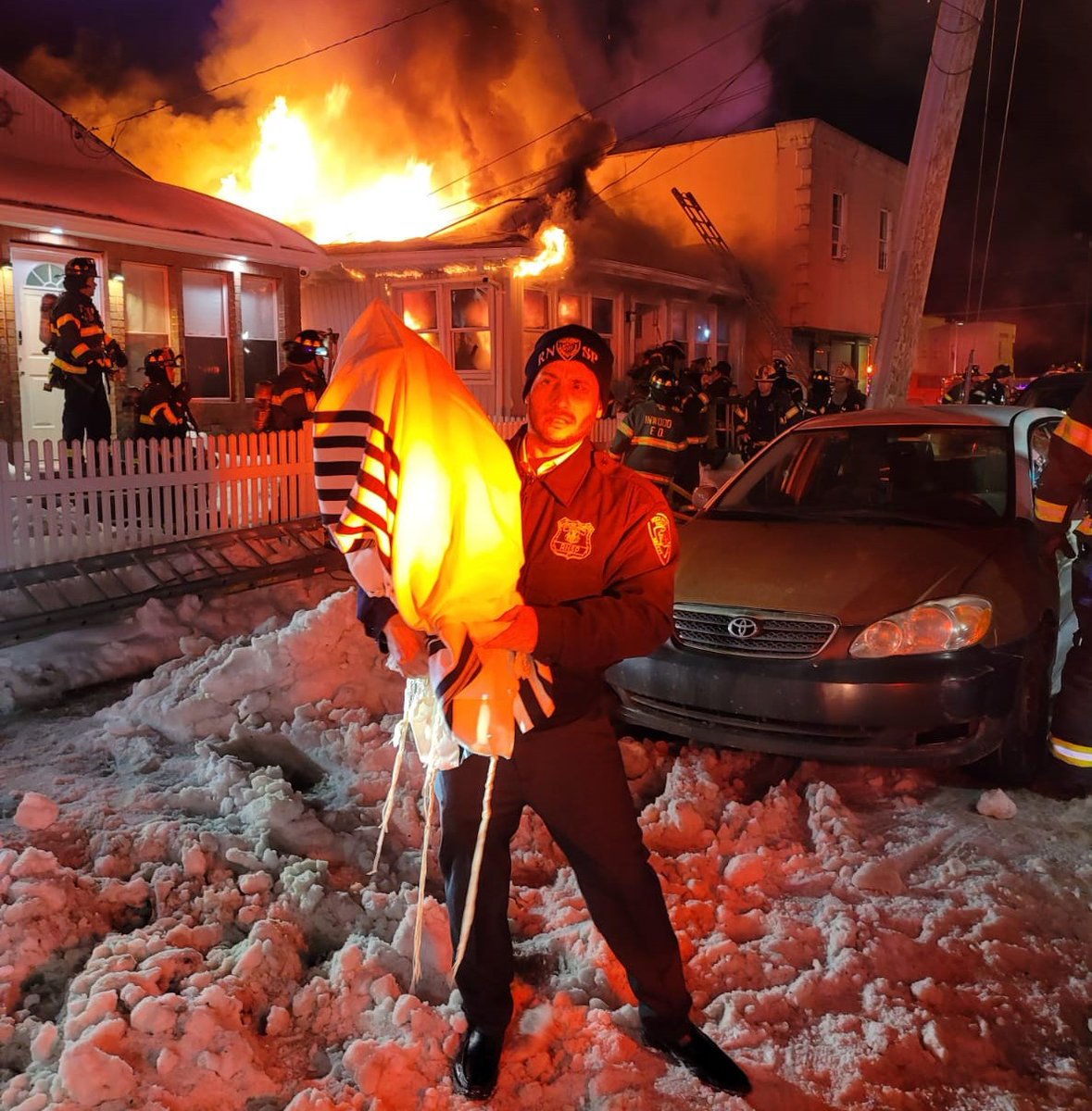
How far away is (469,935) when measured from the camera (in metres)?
2.48

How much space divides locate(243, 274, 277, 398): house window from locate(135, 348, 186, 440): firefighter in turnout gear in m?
3.93

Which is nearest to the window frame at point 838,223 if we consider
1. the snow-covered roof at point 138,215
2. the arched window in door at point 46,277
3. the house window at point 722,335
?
the house window at point 722,335

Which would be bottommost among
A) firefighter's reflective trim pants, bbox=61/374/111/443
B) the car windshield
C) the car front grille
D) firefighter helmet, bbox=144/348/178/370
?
the car front grille

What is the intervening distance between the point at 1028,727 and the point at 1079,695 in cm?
30

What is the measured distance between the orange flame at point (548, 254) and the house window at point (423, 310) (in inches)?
68.7

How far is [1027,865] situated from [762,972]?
127cm

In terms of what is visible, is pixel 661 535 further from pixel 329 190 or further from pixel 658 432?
pixel 329 190

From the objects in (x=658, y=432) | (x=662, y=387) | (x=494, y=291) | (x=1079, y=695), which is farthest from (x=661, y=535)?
(x=494, y=291)

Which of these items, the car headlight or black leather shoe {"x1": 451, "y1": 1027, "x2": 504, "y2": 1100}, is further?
the car headlight

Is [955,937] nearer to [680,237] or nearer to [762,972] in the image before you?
[762,972]

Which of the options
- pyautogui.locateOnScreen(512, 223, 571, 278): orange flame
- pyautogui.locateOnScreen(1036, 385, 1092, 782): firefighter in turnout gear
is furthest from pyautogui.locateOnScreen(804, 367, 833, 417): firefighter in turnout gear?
pyautogui.locateOnScreen(1036, 385, 1092, 782): firefighter in turnout gear

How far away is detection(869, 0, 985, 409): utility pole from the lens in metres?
8.69

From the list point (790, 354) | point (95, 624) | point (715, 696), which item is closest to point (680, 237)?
point (790, 354)

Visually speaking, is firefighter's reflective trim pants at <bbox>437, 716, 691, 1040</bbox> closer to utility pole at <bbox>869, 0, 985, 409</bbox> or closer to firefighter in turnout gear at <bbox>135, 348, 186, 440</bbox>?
utility pole at <bbox>869, 0, 985, 409</bbox>
